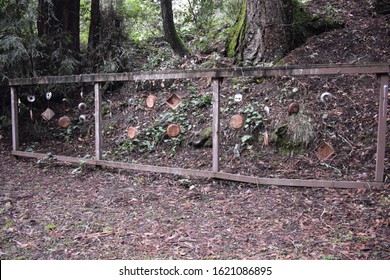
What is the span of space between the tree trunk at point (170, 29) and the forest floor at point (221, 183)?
45.8 inches

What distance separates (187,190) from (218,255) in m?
1.85

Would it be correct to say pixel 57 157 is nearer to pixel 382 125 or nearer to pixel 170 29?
pixel 170 29

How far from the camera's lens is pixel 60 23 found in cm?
829

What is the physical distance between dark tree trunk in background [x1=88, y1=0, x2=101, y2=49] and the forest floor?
1427 mm

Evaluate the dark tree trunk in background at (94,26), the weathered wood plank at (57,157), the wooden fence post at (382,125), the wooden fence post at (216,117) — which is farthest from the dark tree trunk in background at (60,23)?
the wooden fence post at (382,125)

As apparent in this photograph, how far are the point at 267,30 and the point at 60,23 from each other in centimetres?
485

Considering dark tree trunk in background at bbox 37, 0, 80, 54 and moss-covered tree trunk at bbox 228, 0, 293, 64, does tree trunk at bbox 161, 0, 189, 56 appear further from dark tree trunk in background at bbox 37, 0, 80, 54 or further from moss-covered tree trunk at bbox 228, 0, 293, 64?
dark tree trunk in background at bbox 37, 0, 80, 54

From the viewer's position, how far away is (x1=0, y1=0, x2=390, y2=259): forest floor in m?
3.31

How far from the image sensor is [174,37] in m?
8.23

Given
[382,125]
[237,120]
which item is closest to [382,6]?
[382,125]

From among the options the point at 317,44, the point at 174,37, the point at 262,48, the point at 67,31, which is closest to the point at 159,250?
the point at 262,48

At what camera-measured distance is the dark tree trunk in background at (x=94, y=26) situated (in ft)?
28.6

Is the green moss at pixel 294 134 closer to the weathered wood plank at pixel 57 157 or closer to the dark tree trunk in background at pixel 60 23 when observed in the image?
the weathered wood plank at pixel 57 157

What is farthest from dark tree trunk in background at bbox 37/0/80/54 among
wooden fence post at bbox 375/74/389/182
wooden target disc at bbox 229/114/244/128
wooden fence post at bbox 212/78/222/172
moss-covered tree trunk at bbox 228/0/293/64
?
wooden fence post at bbox 375/74/389/182
